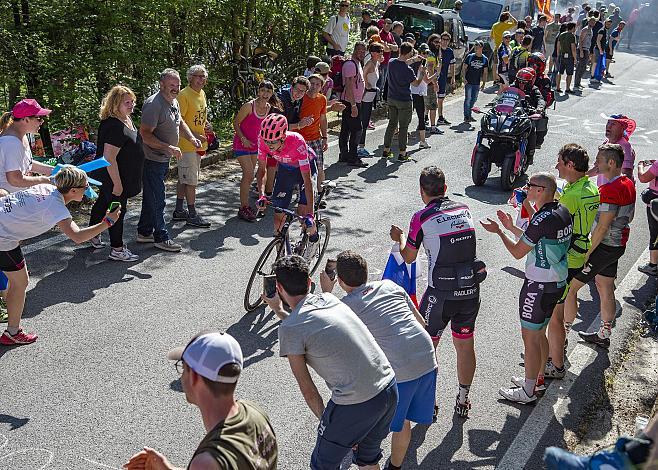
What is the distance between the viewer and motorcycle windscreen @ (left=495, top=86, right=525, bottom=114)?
1333cm

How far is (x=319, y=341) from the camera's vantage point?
4254mm

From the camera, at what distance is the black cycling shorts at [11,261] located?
253 inches

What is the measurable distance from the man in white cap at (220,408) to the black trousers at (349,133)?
1032 cm

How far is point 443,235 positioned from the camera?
19.1 feet

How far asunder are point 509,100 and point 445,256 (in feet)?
27.4

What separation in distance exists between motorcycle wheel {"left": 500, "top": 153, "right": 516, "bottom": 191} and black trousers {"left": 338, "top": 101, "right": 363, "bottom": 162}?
2473 millimetres

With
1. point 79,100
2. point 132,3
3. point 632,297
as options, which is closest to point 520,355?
point 632,297

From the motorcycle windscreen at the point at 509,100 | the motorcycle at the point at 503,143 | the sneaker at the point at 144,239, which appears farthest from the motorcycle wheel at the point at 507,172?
the sneaker at the point at 144,239

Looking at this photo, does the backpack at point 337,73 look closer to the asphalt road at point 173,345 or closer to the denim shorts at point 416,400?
the asphalt road at point 173,345

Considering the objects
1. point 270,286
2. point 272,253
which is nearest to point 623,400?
point 270,286

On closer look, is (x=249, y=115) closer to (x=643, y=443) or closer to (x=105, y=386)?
(x=105, y=386)

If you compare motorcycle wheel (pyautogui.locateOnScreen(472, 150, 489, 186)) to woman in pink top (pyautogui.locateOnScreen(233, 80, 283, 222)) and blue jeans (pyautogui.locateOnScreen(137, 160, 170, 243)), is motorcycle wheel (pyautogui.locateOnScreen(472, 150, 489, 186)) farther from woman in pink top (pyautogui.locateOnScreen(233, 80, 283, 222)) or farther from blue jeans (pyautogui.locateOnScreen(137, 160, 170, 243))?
blue jeans (pyautogui.locateOnScreen(137, 160, 170, 243))

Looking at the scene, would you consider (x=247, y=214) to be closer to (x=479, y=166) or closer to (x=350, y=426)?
(x=479, y=166)

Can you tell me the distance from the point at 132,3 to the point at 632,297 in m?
8.19
